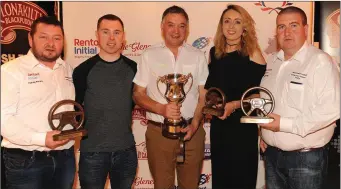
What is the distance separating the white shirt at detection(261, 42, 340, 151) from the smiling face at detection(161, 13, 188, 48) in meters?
0.86

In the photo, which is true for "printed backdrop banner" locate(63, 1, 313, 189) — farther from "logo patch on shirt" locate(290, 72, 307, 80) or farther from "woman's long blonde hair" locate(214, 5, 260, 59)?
"logo patch on shirt" locate(290, 72, 307, 80)

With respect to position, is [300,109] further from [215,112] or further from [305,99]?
[215,112]

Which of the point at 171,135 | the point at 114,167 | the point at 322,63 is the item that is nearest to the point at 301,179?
the point at 322,63

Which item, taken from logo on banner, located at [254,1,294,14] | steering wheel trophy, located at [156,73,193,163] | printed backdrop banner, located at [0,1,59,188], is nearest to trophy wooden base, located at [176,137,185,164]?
steering wheel trophy, located at [156,73,193,163]

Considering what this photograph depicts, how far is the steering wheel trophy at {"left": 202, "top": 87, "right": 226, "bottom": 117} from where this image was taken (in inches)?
104

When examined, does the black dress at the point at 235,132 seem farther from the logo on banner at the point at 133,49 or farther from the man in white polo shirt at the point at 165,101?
the logo on banner at the point at 133,49

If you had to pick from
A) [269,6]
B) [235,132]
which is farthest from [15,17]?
[269,6]

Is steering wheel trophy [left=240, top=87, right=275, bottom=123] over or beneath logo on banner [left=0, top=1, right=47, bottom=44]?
beneath

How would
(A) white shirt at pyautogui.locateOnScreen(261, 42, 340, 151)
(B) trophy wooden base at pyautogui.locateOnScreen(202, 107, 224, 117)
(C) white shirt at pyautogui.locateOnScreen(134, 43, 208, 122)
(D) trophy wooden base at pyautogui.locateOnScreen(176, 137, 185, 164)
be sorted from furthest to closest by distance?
1. (C) white shirt at pyautogui.locateOnScreen(134, 43, 208, 122)
2. (D) trophy wooden base at pyautogui.locateOnScreen(176, 137, 185, 164)
3. (B) trophy wooden base at pyautogui.locateOnScreen(202, 107, 224, 117)
4. (A) white shirt at pyautogui.locateOnScreen(261, 42, 340, 151)

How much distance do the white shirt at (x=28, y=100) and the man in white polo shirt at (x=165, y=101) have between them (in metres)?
0.69

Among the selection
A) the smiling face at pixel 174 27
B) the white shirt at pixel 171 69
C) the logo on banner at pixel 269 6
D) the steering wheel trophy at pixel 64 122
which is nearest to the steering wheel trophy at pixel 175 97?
the white shirt at pixel 171 69

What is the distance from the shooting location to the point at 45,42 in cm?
242

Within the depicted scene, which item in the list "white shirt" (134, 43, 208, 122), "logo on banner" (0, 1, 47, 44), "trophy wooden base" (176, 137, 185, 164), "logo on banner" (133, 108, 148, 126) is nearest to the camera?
"trophy wooden base" (176, 137, 185, 164)

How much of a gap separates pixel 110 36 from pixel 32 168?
43.5 inches
